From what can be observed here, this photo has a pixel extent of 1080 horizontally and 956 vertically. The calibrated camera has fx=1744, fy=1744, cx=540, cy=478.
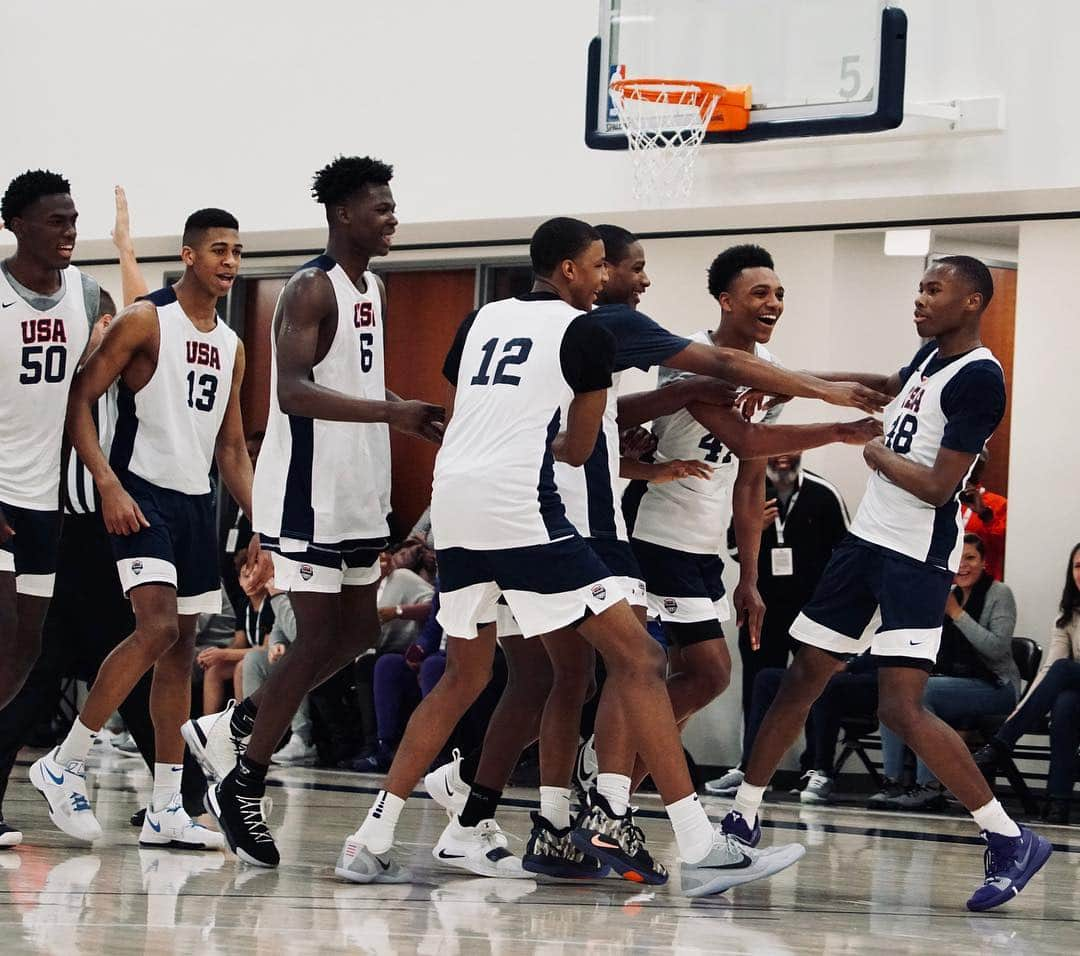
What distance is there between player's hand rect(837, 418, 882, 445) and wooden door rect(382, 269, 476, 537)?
21.8ft

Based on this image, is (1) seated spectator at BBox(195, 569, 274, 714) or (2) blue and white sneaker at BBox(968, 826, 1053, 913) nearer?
(2) blue and white sneaker at BBox(968, 826, 1053, 913)

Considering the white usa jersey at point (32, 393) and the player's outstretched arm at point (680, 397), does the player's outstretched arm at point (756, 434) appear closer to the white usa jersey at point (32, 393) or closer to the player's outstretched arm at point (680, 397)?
the player's outstretched arm at point (680, 397)

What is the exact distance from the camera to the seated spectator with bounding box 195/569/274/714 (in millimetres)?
10719

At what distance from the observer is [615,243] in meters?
5.73

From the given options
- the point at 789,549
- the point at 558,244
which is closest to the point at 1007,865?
the point at 558,244

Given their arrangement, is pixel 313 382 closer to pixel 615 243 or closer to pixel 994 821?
pixel 615 243

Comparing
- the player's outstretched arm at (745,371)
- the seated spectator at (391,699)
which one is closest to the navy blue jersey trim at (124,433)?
the player's outstretched arm at (745,371)

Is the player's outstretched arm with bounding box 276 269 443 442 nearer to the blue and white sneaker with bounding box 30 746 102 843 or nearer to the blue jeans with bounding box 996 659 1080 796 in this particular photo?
the blue and white sneaker with bounding box 30 746 102 843

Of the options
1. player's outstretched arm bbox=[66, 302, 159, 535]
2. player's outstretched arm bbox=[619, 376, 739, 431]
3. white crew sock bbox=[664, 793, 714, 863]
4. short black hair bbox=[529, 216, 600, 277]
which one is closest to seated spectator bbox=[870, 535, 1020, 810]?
player's outstretched arm bbox=[619, 376, 739, 431]

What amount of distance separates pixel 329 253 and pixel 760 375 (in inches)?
56.9

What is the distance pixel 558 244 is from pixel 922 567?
1.49 meters

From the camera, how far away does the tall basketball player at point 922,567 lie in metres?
5.25

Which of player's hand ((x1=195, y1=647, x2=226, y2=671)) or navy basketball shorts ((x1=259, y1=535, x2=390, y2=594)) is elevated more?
navy basketball shorts ((x1=259, y1=535, x2=390, y2=594))

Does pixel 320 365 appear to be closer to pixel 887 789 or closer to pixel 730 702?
pixel 887 789
